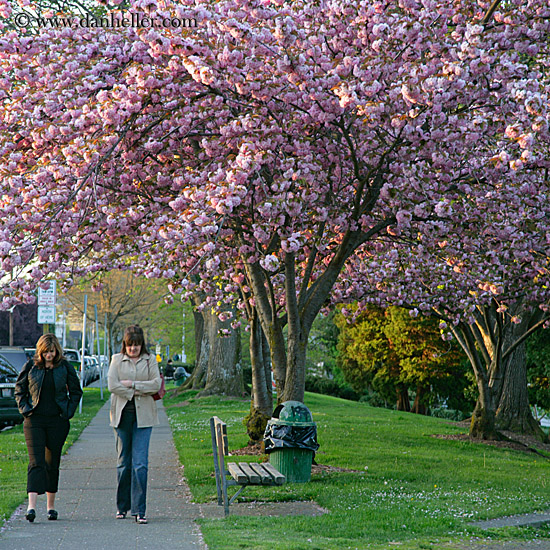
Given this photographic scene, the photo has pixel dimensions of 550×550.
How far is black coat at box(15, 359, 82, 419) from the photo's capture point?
751 centimetres

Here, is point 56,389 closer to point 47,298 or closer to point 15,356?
point 47,298

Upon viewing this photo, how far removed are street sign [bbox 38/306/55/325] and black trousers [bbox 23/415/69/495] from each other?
9338 mm

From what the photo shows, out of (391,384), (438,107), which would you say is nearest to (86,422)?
(438,107)

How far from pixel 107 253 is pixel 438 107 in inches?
206

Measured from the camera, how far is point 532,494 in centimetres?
972

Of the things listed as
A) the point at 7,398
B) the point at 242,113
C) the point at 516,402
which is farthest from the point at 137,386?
the point at 516,402

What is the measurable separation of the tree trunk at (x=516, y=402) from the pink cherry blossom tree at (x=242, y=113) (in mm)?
12167

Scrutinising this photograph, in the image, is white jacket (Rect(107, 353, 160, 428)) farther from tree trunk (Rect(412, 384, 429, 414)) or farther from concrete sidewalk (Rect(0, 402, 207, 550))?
tree trunk (Rect(412, 384, 429, 414))

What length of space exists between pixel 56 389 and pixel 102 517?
133 centimetres

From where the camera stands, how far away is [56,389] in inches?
296

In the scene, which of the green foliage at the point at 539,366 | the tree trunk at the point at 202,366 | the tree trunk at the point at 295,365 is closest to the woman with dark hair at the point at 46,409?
the tree trunk at the point at 295,365

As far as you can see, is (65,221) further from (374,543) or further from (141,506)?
(374,543)

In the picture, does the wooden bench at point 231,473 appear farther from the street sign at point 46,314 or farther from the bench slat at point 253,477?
the street sign at point 46,314

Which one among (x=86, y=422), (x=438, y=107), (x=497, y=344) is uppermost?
(x=438, y=107)
